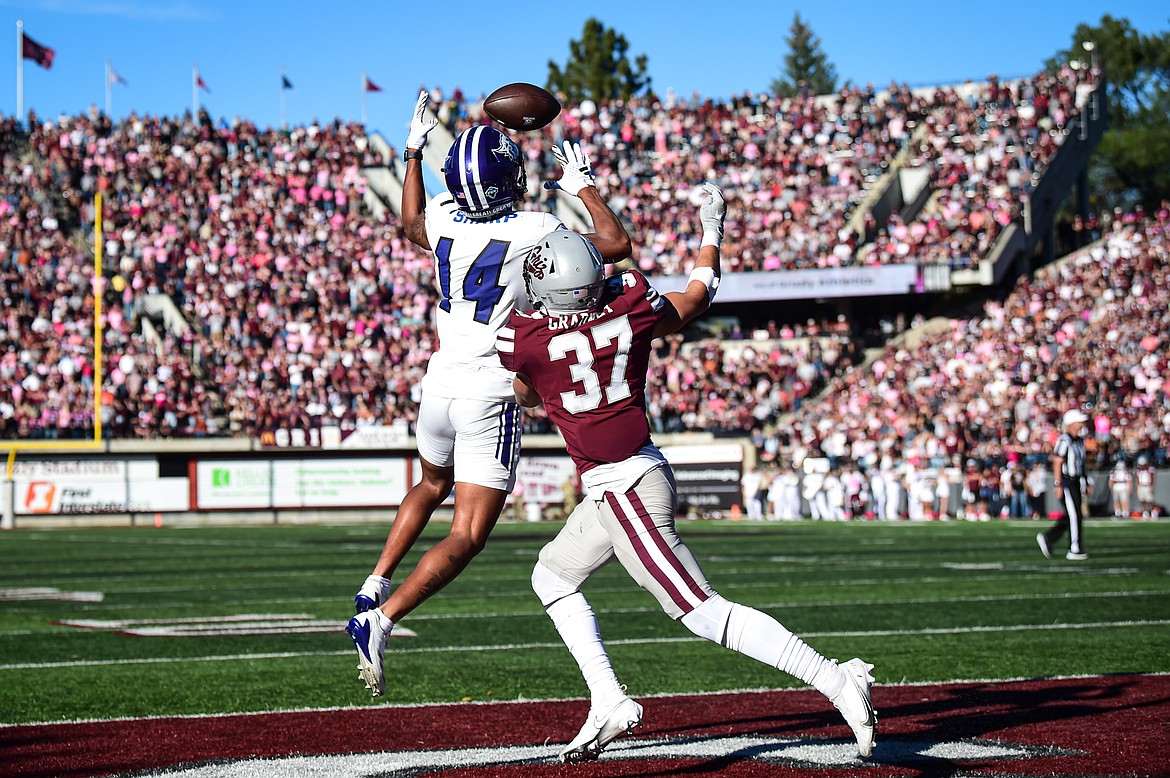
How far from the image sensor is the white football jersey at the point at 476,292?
578 cm

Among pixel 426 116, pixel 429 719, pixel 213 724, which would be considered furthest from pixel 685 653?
pixel 426 116

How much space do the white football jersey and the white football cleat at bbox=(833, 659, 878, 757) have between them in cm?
192

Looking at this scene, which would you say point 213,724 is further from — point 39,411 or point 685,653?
point 39,411

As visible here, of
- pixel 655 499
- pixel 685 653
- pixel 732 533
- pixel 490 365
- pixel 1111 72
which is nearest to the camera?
pixel 655 499

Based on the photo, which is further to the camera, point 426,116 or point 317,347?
point 317,347

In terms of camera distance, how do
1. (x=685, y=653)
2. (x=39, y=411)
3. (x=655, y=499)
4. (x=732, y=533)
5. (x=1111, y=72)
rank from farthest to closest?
(x=1111, y=72) < (x=39, y=411) < (x=732, y=533) < (x=685, y=653) < (x=655, y=499)

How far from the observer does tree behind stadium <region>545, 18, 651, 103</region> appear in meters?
65.7

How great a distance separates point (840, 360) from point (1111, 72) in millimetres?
39824

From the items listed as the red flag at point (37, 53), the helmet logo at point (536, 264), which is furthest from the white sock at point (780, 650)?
the red flag at point (37, 53)

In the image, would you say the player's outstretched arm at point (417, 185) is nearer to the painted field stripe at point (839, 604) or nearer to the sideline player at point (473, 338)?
the sideline player at point (473, 338)

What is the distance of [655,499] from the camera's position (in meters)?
4.77

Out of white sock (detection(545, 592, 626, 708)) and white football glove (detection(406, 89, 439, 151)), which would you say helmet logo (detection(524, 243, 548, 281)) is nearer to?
white sock (detection(545, 592, 626, 708))

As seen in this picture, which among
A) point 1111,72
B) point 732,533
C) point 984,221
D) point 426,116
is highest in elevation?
point 1111,72

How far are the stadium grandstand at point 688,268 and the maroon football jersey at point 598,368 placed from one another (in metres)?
24.0
